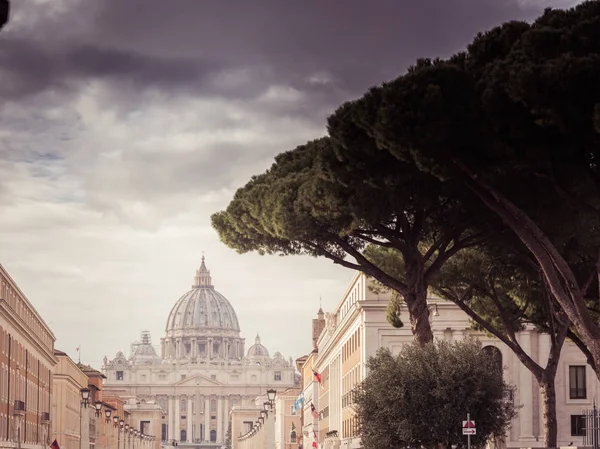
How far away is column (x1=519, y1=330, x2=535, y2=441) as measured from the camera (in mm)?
55656

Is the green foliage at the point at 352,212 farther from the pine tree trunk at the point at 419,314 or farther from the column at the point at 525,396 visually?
the column at the point at 525,396

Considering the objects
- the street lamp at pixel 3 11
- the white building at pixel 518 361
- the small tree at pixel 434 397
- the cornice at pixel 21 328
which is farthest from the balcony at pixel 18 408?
the street lamp at pixel 3 11

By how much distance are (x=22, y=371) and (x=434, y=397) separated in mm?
33454

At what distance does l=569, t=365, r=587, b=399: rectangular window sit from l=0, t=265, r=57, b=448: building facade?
25727mm

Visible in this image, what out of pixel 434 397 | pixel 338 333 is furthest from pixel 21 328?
pixel 434 397

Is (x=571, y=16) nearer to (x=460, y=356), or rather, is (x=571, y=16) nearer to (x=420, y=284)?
(x=420, y=284)

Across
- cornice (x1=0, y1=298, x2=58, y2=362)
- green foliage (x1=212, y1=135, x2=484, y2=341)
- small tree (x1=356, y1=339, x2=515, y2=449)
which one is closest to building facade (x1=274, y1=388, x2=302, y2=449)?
cornice (x1=0, y1=298, x2=58, y2=362)

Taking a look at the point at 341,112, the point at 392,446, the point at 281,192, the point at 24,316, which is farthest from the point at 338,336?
the point at 341,112

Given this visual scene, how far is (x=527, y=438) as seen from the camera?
55.2 metres

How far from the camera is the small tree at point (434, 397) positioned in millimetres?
34719

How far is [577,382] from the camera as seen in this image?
56219mm

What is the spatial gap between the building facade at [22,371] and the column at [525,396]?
76.7 ft

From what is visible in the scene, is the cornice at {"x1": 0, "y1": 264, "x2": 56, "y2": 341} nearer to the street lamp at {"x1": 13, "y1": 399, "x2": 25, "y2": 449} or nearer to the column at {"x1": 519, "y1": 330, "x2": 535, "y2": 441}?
the street lamp at {"x1": 13, "y1": 399, "x2": 25, "y2": 449}

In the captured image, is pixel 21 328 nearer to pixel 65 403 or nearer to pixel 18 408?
pixel 18 408
